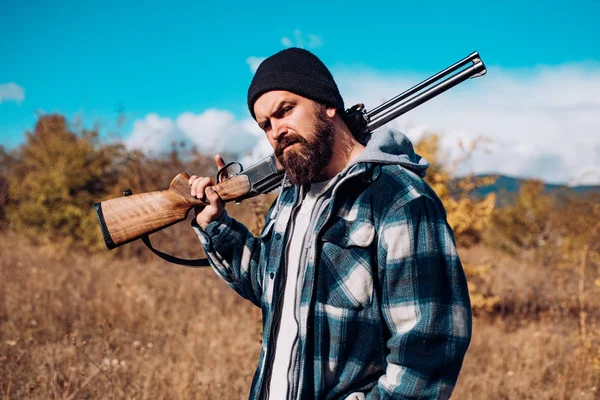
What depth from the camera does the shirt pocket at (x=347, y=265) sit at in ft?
5.27

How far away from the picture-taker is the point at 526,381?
15.0 ft

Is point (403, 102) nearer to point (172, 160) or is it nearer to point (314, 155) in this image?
point (314, 155)

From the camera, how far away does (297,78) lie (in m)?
1.96

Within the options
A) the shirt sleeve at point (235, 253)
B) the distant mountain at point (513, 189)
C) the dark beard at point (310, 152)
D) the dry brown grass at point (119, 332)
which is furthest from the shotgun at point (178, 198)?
the distant mountain at point (513, 189)

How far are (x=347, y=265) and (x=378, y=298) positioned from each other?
0.48ft

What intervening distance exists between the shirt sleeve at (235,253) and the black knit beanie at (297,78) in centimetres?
62

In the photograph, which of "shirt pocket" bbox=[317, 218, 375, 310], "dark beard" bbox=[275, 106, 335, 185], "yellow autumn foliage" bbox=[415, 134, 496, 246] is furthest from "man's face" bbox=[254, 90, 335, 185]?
"yellow autumn foliage" bbox=[415, 134, 496, 246]

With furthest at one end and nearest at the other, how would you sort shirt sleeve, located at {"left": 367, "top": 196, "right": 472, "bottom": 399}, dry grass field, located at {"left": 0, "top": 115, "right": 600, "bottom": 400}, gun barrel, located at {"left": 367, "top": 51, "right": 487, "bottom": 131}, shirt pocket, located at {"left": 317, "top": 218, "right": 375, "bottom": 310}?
1. dry grass field, located at {"left": 0, "top": 115, "right": 600, "bottom": 400}
2. gun barrel, located at {"left": 367, "top": 51, "right": 487, "bottom": 131}
3. shirt pocket, located at {"left": 317, "top": 218, "right": 375, "bottom": 310}
4. shirt sleeve, located at {"left": 367, "top": 196, "right": 472, "bottom": 399}

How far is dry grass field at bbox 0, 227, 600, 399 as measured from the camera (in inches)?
160

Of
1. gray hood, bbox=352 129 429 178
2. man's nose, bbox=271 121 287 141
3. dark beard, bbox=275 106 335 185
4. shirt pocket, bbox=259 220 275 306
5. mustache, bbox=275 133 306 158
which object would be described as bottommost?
shirt pocket, bbox=259 220 275 306

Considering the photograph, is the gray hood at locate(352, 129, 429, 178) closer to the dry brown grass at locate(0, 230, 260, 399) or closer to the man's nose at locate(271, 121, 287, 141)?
the man's nose at locate(271, 121, 287, 141)

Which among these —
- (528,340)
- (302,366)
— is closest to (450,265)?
(302,366)

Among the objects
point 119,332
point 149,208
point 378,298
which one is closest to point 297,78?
point 378,298

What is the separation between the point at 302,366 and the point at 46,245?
9937mm
